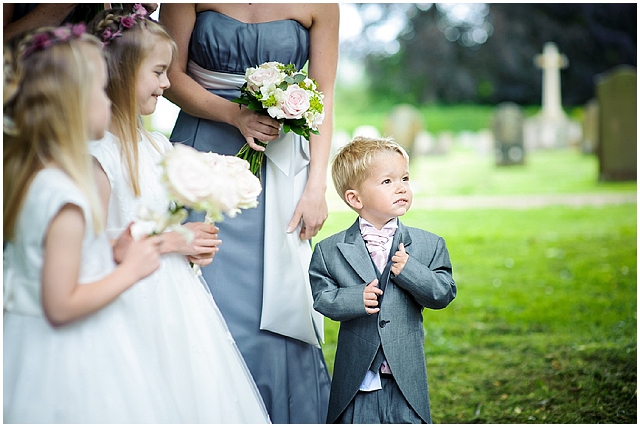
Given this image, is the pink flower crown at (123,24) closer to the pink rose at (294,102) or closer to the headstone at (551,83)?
the pink rose at (294,102)

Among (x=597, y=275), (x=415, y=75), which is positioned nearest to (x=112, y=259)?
(x=597, y=275)

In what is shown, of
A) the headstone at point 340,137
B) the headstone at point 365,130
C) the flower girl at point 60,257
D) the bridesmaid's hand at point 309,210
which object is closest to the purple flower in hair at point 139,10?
the flower girl at point 60,257

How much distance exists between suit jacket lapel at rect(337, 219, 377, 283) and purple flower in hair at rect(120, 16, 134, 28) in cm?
113

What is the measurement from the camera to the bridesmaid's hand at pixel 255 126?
2.94 meters

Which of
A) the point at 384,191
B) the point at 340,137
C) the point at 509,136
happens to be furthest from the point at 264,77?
the point at 340,137

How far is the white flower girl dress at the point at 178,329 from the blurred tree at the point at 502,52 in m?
20.3

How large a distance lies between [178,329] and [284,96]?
0.96 metres

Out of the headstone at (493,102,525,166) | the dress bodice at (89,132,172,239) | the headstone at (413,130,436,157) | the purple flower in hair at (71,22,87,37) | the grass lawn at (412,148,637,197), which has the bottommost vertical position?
the dress bodice at (89,132,172,239)

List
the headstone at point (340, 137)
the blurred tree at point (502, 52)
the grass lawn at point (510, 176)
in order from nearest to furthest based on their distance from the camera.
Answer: the grass lawn at point (510, 176), the headstone at point (340, 137), the blurred tree at point (502, 52)

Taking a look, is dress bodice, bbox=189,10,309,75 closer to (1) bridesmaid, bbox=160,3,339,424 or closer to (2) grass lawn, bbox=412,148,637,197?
(1) bridesmaid, bbox=160,3,339,424

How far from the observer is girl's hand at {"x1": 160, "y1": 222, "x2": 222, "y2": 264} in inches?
94.3

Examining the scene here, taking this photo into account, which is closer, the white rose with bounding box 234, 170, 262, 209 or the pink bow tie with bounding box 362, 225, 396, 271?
the white rose with bounding box 234, 170, 262, 209

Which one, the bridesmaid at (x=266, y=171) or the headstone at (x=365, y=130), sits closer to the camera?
the bridesmaid at (x=266, y=171)

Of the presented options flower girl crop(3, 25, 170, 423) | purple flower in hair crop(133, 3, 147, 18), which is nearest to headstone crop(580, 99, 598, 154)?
purple flower in hair crop(133, 3, 147, 18)
